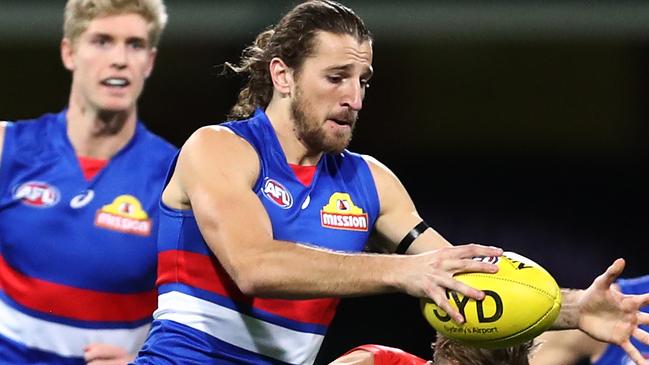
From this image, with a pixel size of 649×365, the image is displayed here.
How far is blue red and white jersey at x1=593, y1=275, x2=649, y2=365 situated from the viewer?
4512 millimetres

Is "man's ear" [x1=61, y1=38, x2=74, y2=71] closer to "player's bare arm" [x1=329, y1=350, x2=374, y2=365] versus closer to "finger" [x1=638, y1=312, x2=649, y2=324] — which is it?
"player's bare arm" [x1=329, y1=350, x2=374, y2=365]

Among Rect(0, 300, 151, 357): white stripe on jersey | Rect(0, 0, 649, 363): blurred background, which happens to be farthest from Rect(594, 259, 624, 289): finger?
Rect(0, 0, 649, 363): blurred background

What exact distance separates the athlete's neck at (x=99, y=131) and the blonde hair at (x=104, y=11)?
1.08ft

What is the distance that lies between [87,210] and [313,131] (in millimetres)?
1078

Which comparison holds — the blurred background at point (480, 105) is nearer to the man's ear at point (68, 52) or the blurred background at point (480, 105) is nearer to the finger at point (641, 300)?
the man's ear at point (68, 52)

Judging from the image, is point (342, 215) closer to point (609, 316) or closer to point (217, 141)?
point (217, 141)

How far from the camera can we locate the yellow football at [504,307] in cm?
302

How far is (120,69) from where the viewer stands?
455 cm

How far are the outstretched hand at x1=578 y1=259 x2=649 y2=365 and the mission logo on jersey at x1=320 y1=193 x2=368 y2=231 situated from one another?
710mm

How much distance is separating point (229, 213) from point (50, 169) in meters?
1.42

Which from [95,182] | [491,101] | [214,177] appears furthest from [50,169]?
[491,101]

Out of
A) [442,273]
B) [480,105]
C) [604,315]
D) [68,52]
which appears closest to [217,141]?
[442,273]

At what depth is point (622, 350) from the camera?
4398 mm

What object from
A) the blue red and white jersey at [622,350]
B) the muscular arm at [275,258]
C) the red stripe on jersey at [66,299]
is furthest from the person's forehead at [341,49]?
the blue red and white jersey at [622,350]
